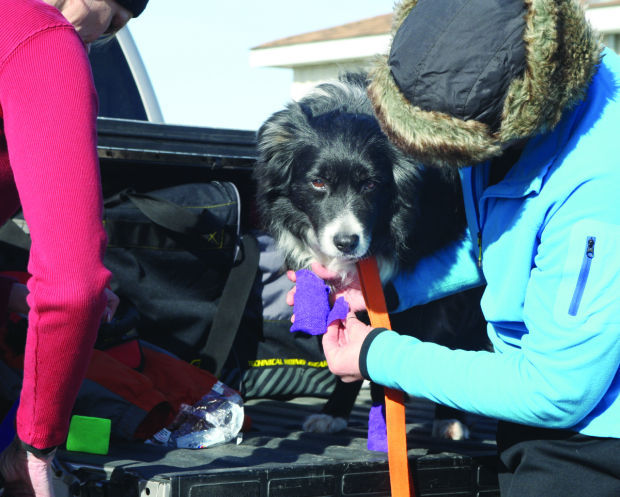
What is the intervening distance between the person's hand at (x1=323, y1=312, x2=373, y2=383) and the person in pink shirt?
29.8 inches

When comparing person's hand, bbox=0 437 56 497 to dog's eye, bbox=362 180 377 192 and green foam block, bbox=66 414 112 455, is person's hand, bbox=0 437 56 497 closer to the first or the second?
green foam block, bbox=66 414 112 455

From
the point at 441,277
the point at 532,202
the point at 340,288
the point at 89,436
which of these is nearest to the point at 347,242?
the point at 340,288

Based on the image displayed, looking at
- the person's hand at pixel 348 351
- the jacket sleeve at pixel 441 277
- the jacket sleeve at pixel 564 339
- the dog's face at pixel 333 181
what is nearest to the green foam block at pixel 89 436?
the person's hand at pixel 348 351

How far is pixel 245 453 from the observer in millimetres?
2334

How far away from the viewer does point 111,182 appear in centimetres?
338

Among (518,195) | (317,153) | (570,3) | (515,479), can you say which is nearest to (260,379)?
(317,153)

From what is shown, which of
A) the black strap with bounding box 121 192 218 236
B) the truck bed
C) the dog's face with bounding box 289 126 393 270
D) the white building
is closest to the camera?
the truck bed

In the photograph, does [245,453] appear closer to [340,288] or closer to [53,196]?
[340,288]

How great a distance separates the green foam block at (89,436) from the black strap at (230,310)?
1.02m

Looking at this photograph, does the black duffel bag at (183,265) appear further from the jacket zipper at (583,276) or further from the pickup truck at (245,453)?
the jacket zipper at (583,276)

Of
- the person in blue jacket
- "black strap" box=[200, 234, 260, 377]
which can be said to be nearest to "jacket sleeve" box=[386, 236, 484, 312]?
the person in blue jacket

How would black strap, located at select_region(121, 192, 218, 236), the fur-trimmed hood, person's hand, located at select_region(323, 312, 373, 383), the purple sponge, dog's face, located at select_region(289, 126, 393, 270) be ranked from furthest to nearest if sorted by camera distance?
dog's face, located at select_region(289, 126, 393, 270), black strap, located at select_region(121, 192, 218, 236), the purple sponge, person's hand, located at select_region(323, 312, 373, 383), the fur-trimmed hood

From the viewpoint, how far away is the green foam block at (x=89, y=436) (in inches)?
88.4

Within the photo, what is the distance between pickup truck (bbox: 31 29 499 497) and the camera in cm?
191
